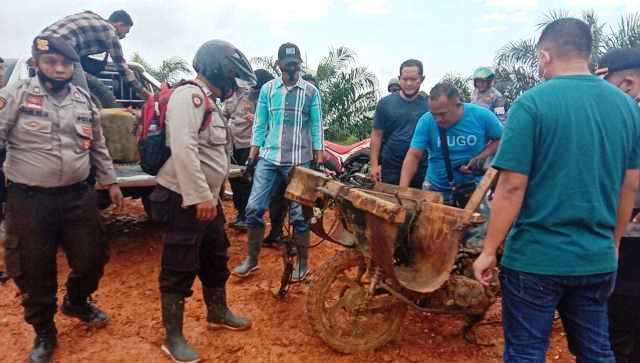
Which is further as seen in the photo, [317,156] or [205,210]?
[317,156]

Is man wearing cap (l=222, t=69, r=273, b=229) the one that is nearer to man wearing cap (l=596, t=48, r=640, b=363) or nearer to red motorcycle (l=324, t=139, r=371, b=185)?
red motorcycle (l=324, t=139, r=371, b=185)

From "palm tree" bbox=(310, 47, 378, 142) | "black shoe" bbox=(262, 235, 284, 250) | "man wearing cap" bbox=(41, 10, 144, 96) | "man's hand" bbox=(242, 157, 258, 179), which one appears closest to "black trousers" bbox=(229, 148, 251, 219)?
"man's hand" bbox=(242, 157, 258, 179)

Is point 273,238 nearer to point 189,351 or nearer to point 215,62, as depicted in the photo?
point 189,351

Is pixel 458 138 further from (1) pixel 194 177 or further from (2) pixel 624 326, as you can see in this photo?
(1) pixel 194 177

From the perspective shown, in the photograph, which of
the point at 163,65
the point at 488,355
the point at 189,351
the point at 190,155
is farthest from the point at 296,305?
the point at 163,65

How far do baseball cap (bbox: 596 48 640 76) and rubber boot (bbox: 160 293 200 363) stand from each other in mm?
2681

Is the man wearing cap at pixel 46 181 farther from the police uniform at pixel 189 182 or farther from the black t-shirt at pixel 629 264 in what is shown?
the black t-shirt at pixel 629 264

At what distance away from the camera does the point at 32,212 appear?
→ 9.79 ft

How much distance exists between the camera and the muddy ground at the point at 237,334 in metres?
3.26

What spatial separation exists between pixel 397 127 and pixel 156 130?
2.61 metres

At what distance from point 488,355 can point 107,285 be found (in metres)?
3.06

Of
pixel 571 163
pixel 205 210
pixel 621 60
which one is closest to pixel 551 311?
pixel 571 163

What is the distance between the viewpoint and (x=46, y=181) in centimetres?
300

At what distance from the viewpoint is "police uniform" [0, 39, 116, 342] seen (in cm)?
296
